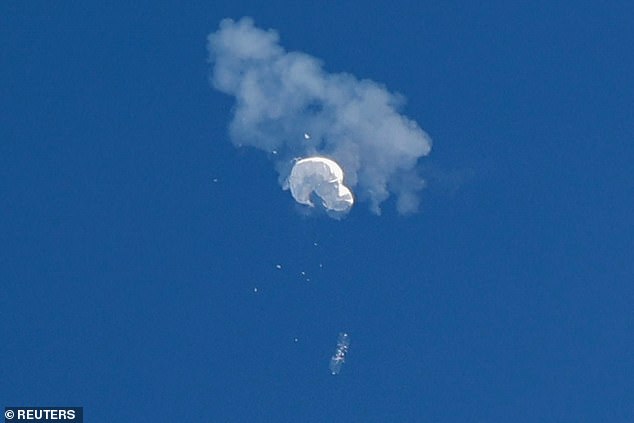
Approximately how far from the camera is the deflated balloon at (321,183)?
1673 centimetres

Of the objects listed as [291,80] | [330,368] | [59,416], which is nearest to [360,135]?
[291,80]

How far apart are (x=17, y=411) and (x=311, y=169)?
35.4 feet

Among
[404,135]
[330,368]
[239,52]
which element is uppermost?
[239,52]

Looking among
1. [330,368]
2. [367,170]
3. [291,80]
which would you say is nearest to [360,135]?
[367,170]

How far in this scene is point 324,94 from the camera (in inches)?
680

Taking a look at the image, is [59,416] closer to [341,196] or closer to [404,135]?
[341,196]

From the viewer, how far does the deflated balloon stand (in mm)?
16734

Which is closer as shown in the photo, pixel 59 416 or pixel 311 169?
pixel 311 169

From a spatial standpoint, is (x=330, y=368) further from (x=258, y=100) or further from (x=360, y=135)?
(x=258, y=100)

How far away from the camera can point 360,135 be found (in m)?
17.5

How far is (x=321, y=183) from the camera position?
16719mm

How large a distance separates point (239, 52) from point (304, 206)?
14.7ft

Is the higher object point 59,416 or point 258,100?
point 258,100

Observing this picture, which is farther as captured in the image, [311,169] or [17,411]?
[17,411]
